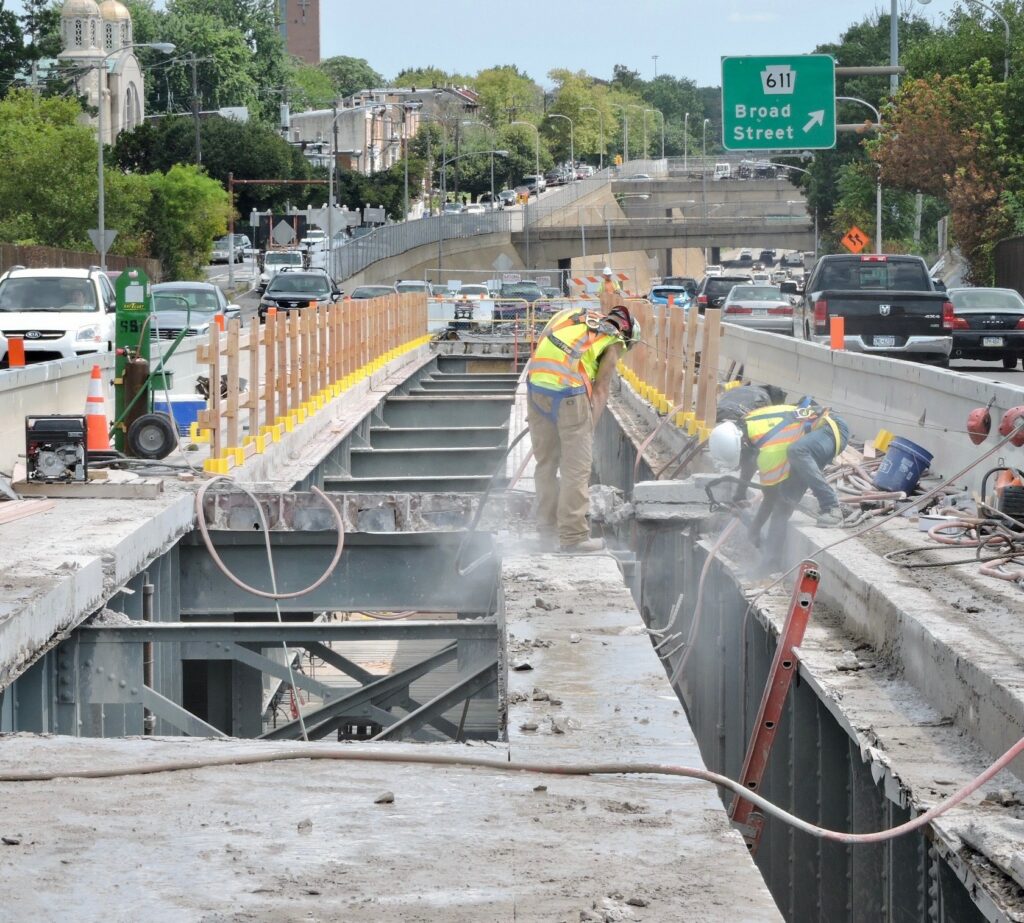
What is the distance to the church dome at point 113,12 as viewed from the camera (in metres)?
134

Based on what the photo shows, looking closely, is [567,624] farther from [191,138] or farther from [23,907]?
[191,138]

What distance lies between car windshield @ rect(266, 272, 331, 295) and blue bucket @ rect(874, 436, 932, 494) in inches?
1206

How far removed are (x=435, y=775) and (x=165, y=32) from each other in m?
143

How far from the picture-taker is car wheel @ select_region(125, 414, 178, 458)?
14.3 meters

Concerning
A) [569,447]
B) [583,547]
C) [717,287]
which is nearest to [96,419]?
[569,447]

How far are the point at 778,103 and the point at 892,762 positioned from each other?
2438cm

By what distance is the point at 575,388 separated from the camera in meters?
10.8

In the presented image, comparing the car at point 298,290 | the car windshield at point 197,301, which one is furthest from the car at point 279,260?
the car windshield at point 197,301

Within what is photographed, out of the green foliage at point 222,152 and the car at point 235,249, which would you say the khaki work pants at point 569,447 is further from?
the green foliage at point 222,152

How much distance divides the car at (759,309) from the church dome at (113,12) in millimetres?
108298

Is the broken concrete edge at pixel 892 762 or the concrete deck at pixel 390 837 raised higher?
the concrete deck at pixel 390 837

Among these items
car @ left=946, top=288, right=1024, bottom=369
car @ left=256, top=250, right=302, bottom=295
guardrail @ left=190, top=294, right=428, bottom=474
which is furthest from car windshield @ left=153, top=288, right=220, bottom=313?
car @ left=256, top=250, right=302, bottom=295

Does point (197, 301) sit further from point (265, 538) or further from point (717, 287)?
point (265, 538)

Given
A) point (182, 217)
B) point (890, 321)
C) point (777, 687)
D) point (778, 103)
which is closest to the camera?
point (777, 687)
